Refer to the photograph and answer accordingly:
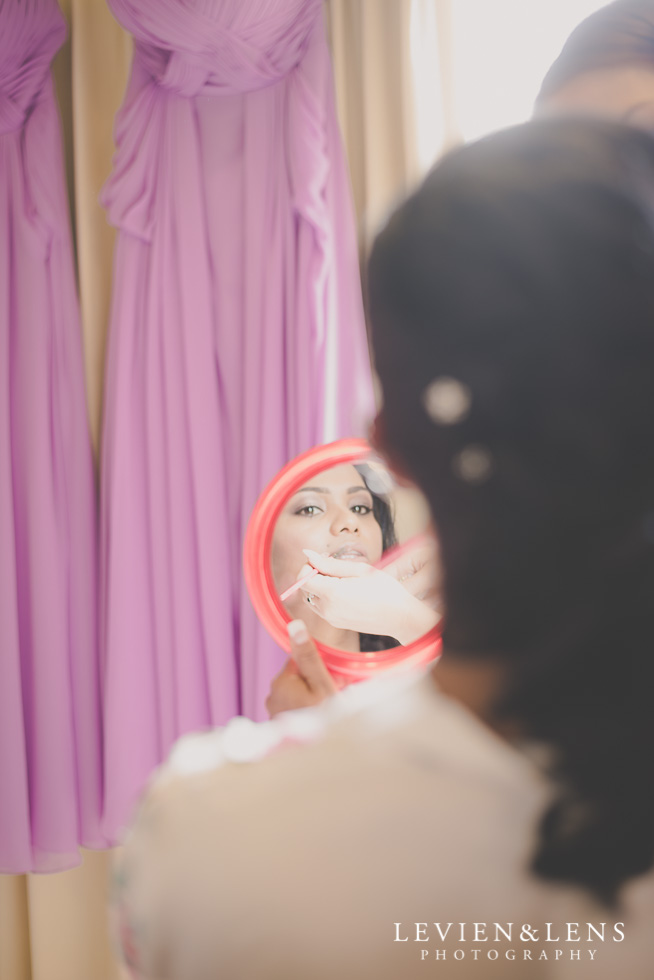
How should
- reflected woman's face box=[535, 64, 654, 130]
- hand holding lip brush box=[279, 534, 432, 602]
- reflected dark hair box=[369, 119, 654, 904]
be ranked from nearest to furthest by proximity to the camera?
1. reflected dark hair box=[369, 119, 654, 904]
2. reflected woman's face box=[535, 64, 654, 130]
3. hand holding lip brush box=[279, 534, 432, 602]

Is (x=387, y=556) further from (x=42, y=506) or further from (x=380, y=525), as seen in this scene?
(x=42, y=506)

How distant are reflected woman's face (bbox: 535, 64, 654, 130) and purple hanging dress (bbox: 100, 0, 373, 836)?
571 mm

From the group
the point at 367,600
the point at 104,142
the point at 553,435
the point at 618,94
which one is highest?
the point at 104,142

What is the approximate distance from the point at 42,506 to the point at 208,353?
0.40 m

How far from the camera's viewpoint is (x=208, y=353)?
4.33ft

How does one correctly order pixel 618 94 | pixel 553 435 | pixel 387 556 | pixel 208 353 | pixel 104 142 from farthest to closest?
pixel 104 142 < pixel 208 353 < pixel 387 556 < pixel 618 94 < pixel 553 435

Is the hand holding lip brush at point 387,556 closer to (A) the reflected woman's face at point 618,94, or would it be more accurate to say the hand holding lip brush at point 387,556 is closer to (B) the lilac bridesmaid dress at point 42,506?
(A) the reflected woman's face at point 618,94

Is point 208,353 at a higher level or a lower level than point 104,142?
lower

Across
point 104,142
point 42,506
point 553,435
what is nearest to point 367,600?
point 553,435

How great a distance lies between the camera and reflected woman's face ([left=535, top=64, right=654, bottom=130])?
0.72 metres

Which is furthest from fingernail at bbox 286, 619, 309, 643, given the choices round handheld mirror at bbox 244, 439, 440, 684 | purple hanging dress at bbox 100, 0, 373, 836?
purple hanging dress at bbox 100, 0, 373, 836

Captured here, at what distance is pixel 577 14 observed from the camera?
125 cm

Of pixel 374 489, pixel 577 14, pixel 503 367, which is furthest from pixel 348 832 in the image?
pixel 577 14

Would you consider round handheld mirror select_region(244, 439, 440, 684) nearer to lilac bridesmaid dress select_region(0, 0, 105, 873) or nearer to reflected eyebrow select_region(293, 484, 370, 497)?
→ reflected eyebrow select_region(293, 484, 370, 497)
